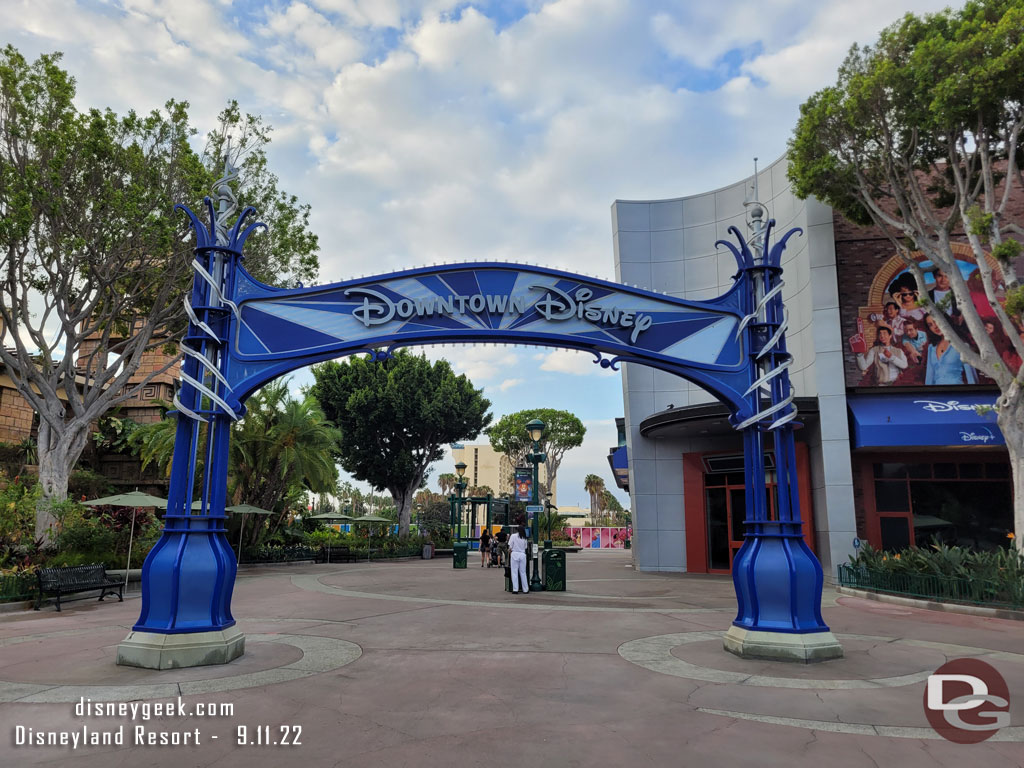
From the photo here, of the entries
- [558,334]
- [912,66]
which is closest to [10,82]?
[558,334]

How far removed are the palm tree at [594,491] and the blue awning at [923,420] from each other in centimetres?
8393

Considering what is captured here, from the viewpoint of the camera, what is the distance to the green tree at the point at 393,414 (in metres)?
37.1

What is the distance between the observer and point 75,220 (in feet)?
55.9

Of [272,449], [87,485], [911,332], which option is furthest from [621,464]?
[87,485]

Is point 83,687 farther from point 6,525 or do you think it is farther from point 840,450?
point 840,450

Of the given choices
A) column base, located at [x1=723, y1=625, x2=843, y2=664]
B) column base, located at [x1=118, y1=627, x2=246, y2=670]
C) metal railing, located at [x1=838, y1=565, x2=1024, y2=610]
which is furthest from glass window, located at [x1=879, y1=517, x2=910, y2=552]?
column base, located at [x1=118, y1=627, x2=246, y2=670]

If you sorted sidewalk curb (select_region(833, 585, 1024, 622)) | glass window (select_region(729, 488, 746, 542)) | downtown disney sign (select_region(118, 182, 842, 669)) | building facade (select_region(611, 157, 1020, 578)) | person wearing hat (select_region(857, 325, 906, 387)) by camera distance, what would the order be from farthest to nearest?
glass window (select_region(729, 488, 746, 542)) < person wearing hat (select_region(857, 325, 906, 387)) < building facade (select_region(611, 157, 1020, 578)) < sidewalk curb (select_region(833, 585, 1024, 622)) < downtown disney sign (select_region(118, 182, 842, 669))

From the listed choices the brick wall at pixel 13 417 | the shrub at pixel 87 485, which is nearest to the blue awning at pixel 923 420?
the shrub at pixel 87 485

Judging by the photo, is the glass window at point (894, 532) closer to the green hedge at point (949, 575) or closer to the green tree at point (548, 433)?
the green hedge at point (949, 575)

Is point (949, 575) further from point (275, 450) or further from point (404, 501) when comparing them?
point (404, 501)

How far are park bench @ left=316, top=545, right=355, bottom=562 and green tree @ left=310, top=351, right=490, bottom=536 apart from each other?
6299 mm

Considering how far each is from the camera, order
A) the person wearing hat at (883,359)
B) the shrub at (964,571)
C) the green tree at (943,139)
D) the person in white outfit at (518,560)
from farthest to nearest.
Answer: the person wearing hat at (883,359)
the person in white outfit at (518,560)
the green tree at (943,139)
the shrub at (964,571)

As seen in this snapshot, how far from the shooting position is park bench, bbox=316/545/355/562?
3023 centimetres

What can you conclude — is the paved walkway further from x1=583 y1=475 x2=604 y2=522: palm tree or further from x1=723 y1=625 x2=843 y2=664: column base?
x1=583 y1=475 x2=604 y2=522: palm tree
